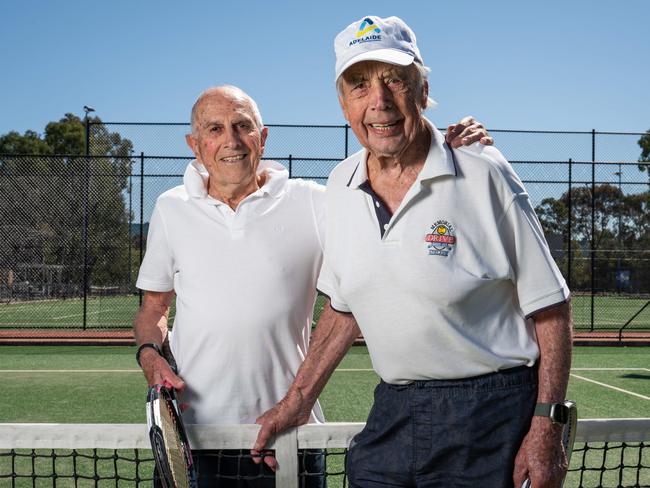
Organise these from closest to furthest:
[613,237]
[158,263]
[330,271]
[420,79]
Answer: [420,79] < [330,271] < [158,263] < [613,237]

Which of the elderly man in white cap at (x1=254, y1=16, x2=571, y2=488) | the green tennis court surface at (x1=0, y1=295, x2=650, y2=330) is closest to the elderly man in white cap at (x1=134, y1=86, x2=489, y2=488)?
the elderly man in white cap at (x1=254, y1=16, x2=571, y2=488)

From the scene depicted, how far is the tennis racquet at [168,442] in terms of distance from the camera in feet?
7.00

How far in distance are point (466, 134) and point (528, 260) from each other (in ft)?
1.40

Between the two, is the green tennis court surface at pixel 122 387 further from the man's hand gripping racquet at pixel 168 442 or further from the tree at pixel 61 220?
the tree at pixel 61 220

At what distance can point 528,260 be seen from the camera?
6.33 feet

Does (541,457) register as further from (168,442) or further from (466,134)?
(168,442)

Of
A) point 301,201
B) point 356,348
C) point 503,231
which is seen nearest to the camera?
point 503,231

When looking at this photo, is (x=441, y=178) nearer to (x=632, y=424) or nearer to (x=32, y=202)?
(x=632, y=424)

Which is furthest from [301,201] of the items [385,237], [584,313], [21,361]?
[584,313]

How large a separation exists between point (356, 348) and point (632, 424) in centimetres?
1013

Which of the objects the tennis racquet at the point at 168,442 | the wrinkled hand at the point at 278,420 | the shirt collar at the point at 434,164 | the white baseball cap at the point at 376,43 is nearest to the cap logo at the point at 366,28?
the white baseball cap at the point at 376,43

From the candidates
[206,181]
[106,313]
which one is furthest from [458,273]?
[106,313]

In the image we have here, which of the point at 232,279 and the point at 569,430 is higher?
the point at 232,279

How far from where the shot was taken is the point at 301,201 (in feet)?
8.45
